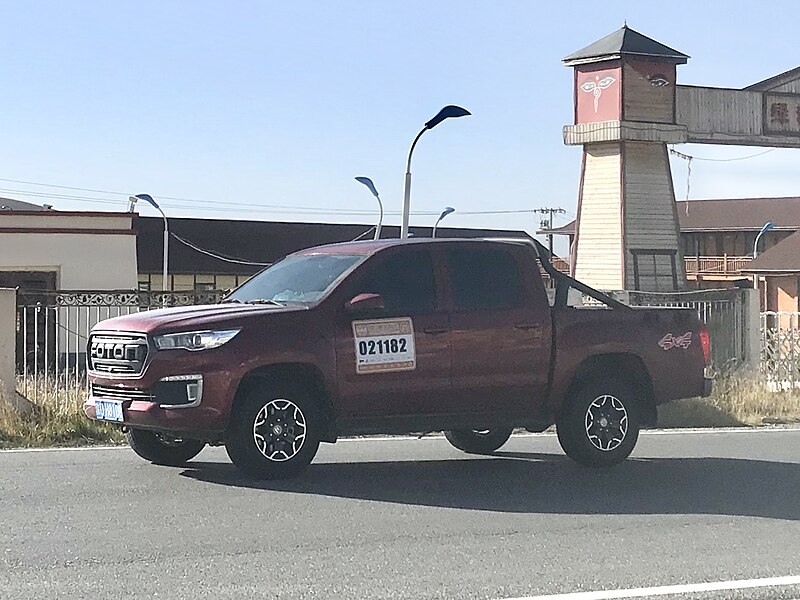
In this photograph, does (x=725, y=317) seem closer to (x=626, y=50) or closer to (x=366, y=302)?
(x=626, y=50)

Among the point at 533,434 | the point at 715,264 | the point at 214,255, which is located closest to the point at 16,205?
the point at 214,255

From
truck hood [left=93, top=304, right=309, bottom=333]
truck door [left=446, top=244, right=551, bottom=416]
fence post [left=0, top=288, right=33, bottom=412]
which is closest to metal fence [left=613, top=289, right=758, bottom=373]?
truck door [left=446, top=244, right=551, bottom=416]

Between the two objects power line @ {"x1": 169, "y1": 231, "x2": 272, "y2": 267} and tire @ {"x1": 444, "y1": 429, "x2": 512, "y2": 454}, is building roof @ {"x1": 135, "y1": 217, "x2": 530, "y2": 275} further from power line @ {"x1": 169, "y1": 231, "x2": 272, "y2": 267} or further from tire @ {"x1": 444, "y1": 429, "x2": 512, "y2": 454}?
tire @ {"x1": 444, "y1": 429, "x2": 512, "y2": 454}

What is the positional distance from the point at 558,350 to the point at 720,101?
17239 millimetres

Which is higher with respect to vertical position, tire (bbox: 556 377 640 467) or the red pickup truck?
the red pickup truck

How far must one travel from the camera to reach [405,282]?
10.1 meters

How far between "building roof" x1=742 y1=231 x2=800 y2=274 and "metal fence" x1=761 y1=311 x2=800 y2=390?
3369cm

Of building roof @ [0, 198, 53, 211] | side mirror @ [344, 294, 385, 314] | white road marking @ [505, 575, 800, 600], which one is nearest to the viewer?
white road marking @ [505, 575, 800, 600]

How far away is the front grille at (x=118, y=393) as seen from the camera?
9.29 meters

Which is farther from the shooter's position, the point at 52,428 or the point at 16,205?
the point at 16,205

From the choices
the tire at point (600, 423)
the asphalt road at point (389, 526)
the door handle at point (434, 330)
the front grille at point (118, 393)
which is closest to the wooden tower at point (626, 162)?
the asphalt road at point (389, 526)

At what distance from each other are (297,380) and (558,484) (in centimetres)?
222

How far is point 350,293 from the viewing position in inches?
388

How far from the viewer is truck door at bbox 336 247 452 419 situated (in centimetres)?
971
